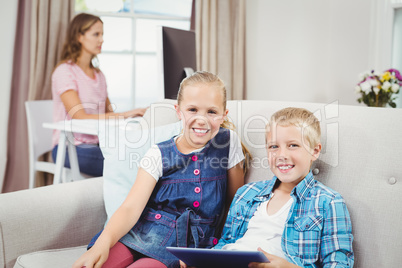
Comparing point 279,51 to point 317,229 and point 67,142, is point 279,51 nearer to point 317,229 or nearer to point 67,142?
point 67,142

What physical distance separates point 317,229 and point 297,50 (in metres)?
2.71

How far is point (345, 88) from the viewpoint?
10.8 ft

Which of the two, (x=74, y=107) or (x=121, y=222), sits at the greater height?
(x=74, y=107)

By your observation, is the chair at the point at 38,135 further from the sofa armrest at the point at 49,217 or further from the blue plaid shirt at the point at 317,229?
the blue plaid shirt at the point at 317,229

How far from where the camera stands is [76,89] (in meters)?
2.64

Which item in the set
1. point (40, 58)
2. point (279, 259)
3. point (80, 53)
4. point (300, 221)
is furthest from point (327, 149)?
point (40, 58)

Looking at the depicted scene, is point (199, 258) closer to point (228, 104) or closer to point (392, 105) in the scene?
point (228, 104)

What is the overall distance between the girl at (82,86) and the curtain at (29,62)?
1.41ft

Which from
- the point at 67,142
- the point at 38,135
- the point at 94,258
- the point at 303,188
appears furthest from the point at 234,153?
the point at 38,135

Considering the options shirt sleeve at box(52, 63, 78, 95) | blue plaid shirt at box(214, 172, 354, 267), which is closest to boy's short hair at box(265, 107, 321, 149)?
blue plaid shirt at box(214, 172, 354, 267)

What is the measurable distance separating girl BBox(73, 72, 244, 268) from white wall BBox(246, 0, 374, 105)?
84.5 inches

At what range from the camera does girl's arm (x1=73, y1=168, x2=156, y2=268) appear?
1.14 metres

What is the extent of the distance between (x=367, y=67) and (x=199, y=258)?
2519mm

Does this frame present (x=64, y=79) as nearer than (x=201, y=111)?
No
